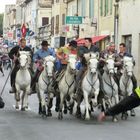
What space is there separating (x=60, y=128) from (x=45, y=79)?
9.12 feet

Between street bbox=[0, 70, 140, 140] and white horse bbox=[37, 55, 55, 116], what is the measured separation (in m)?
0.39

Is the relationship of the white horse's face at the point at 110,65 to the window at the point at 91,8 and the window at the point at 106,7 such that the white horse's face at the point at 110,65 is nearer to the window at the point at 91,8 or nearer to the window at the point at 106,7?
the window at the point at 106,7

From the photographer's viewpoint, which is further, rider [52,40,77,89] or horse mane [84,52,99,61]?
rider [52,40,77,89]

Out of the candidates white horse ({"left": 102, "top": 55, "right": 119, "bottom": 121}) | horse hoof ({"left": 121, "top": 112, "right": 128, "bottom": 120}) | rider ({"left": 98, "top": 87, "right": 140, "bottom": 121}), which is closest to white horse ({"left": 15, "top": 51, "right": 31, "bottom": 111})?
white horse ({"left": 102, "top": 55, "right": 119, "bottom": 121})

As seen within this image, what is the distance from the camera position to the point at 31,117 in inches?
646

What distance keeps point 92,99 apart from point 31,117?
67.5 inches

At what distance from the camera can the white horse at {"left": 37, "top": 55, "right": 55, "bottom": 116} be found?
16094 millimetres

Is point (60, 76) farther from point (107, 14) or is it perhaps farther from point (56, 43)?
point (56, 43)

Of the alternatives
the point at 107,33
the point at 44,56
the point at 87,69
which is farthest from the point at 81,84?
the point at 107,33

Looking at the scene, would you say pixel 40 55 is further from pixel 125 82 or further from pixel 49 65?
pixel 125 82

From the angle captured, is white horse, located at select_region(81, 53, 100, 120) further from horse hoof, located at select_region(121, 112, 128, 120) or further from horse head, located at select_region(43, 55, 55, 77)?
horse hoof, located at select_region(121, 112, 128, 120)

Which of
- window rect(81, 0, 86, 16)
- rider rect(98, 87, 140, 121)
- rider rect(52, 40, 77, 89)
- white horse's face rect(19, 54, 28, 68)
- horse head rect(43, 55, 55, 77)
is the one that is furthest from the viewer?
window rect(81, 0, 86, 16)

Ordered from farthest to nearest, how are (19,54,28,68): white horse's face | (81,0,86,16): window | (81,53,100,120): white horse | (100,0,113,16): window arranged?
(81,0,86,16): window → (100,0,113,16): window → (19,54,28,68): white horse's face → (81,53,100,120): white horse

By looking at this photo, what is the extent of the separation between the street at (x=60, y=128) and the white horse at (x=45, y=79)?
394mm
